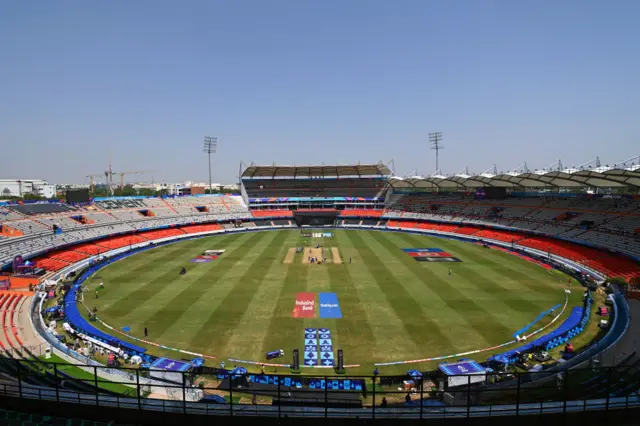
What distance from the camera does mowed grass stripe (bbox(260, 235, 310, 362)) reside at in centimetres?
2459

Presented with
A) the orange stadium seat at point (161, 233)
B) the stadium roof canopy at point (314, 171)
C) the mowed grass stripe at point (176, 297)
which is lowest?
the mowed grass stripe at point (176, 297)

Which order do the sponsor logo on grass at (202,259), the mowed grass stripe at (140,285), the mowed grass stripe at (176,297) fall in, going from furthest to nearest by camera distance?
the sponsor logo on grass at (202,259) < the mowed grass stripe at (140,285) < the mowed grass stripe at (176,297)

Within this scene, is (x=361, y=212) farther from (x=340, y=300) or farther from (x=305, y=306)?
(x=305, y=306)

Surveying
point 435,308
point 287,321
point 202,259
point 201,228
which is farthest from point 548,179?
point 201,228

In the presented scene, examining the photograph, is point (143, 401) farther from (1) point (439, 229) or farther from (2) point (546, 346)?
(1) point (439, 229)

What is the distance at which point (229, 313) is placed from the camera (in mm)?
30125

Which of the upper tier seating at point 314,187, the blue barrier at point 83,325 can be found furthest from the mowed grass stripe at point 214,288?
the upper tier seating at point 314,187

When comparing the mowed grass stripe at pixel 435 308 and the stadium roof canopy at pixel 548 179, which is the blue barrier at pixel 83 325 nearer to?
the mowed grass stripe at pixel 435 308

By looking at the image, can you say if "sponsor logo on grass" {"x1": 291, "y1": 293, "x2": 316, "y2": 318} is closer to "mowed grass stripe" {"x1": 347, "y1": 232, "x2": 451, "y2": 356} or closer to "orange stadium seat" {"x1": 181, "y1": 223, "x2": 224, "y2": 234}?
"mowed grass stripe" {"x1": 347, "y1": 232, "x2": 451, "y2": 356}

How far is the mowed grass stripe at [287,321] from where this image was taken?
24594mm

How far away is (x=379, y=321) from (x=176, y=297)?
19.1 m

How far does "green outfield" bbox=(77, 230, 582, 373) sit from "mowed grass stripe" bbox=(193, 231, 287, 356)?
0.09m

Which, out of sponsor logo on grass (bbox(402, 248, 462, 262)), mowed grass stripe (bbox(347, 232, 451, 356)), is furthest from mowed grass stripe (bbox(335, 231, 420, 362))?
sponsor logo on grass (bbox(402, 248, 462, 262))

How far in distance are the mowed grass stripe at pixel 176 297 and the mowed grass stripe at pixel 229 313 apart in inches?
101
